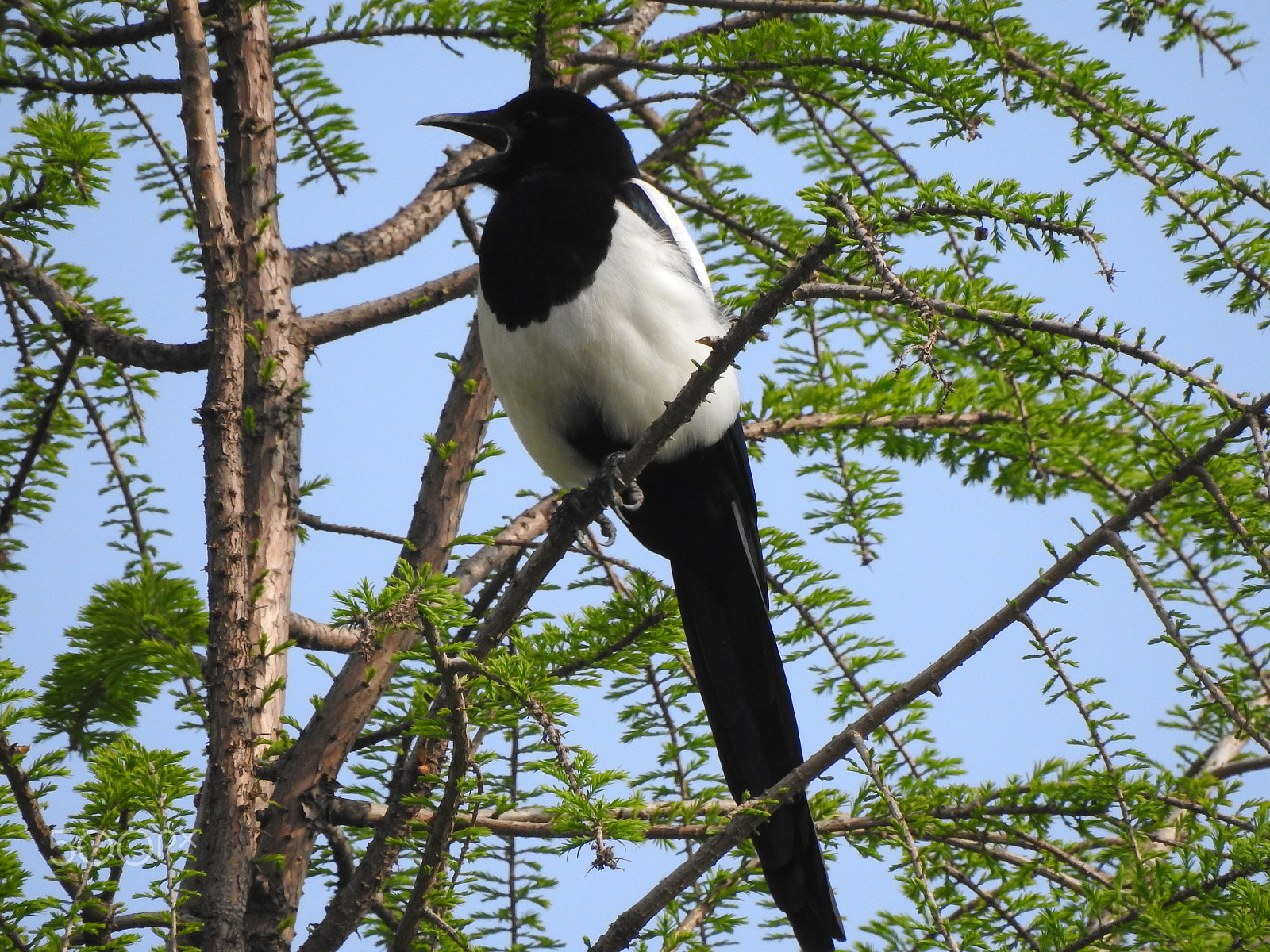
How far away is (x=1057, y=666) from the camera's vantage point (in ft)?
6.10

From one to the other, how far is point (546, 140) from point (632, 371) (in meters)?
0.79

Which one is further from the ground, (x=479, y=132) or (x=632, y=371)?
(x=479, y=132)

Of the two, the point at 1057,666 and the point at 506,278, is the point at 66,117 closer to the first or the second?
the point at 506,278

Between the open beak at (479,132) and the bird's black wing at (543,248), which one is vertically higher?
the open beak at (479,132)

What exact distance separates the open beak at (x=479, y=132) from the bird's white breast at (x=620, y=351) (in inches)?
14.6

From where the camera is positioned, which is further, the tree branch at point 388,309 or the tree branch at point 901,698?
the tree branch at point 388,309

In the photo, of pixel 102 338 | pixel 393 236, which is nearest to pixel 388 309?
pixel 393 236

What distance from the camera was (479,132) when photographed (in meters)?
3.31

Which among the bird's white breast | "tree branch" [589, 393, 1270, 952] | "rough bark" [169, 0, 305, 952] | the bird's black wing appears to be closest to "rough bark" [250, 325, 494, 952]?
"rough bark" [169, 0, 305, 952]

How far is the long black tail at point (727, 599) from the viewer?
116 inches

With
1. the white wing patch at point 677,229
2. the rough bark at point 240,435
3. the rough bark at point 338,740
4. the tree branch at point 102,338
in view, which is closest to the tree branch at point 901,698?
the rough bark at point 338,740

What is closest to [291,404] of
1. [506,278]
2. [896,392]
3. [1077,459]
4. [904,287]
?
[506,278]

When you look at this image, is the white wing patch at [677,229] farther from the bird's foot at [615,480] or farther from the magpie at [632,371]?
the bird's foot at [615,480]

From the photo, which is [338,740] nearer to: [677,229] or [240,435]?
[240,435]
